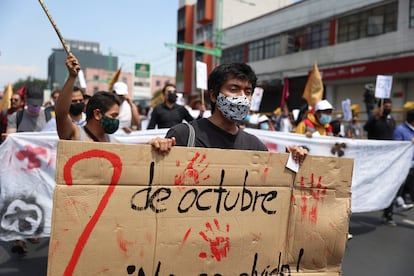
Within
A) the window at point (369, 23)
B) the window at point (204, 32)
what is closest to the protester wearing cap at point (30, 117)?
the window at point (369, 23)

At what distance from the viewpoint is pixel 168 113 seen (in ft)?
20.1

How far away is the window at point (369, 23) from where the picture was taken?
899 inches

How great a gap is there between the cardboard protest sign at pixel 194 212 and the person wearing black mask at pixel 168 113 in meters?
4.06

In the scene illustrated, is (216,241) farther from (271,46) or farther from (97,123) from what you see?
(271,46)

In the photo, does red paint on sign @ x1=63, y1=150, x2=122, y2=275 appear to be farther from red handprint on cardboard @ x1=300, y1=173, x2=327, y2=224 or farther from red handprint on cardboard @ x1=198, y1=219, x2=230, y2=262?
red handprint on cardboard @ x1=300, y1=173, x2=327, y2=224

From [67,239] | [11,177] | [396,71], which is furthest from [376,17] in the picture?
[67,239]

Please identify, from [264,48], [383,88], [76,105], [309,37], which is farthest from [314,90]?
[264,48]

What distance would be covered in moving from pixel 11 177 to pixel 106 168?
272 centimetres

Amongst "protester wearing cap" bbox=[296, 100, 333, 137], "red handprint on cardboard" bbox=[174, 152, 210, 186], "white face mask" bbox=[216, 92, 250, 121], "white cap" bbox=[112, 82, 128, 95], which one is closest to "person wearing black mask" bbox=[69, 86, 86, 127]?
"white cap" bbox=[112, 82, 128, 95]

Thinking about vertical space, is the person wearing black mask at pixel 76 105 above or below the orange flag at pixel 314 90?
below

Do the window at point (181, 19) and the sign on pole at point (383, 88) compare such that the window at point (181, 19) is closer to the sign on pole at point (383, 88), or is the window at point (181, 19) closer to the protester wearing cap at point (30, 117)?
the sign on pole at point (383, 88)

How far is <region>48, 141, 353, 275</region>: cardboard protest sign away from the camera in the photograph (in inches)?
64.2

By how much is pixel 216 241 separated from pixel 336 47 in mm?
26704

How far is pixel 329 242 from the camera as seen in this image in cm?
223
